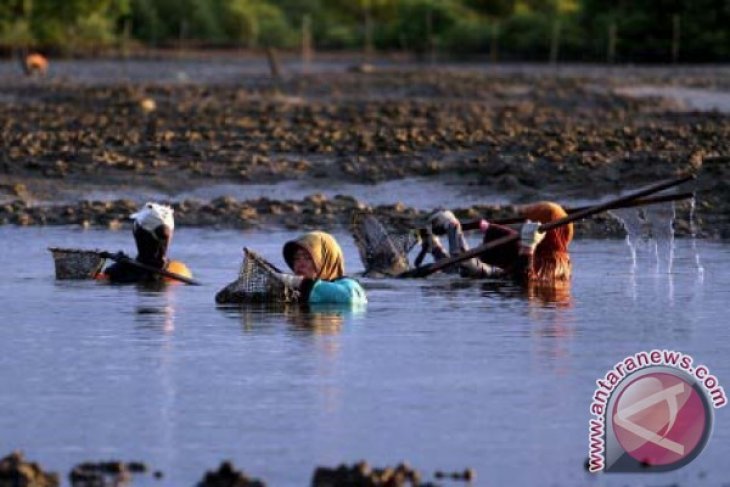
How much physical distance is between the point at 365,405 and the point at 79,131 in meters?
20.0

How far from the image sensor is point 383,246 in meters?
17.3

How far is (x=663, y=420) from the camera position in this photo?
10.5m

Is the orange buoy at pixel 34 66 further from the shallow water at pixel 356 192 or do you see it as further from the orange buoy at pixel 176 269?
the orange buoy at pixel 176 269

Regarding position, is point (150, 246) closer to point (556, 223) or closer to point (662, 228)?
point (556, 223)

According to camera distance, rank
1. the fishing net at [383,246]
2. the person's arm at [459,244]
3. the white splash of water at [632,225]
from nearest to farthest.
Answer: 1. the person's arm at [459,244]
2. the fishing net at [383,246]
3. the white splash of water at [632,225]

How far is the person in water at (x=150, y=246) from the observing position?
1620 cm

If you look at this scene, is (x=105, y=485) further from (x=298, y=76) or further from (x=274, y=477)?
(x=298, y=76)

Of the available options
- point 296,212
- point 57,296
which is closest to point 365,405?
point 57,296

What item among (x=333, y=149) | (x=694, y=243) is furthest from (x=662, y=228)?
(x=333, y=149)

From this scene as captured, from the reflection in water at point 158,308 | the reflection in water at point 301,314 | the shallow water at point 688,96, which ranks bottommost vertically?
the reflection in water at point 158,308

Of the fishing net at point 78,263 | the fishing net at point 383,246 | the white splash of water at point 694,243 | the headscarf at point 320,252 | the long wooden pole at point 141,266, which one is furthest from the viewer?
the white splash of water at point 694,243

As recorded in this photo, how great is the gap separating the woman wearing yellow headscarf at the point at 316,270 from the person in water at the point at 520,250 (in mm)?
1503

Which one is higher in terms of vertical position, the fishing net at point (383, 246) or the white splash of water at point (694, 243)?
the fishing net at point (383, 246)

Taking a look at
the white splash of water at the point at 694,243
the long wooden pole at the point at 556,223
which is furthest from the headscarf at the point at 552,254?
the white splash of water at the point at 694,243
